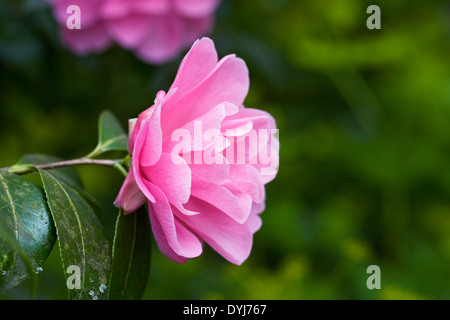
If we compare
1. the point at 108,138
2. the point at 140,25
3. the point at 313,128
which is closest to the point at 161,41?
the point at 140,25

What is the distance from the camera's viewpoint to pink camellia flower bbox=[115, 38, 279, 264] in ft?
1.33

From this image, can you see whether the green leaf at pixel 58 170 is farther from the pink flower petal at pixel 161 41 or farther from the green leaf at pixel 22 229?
the pink flower petal at pixel 161 41

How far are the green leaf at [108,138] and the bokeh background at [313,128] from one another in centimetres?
36

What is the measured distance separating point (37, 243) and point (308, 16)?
1095 mm

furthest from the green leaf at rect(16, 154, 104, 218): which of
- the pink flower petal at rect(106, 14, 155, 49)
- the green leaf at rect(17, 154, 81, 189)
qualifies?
the pink flower petal at rect(106, 14, 155, 49)

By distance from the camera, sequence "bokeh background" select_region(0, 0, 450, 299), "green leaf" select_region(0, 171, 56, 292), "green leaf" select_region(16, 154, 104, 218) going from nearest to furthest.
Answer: "green leaf" select_region(0, 171, 56, 292) → "green leaf" select_region(16, 154, 104, 218) → "bokeh background" select_region(0, 0, 450, 299)

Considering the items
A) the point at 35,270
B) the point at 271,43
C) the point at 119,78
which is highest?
the point at 271,43

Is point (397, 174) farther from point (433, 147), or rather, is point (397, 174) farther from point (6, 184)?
point (6, 184)

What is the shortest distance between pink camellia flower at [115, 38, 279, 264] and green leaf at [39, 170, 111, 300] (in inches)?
1.1

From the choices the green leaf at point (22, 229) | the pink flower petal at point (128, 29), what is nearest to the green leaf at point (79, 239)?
the green leaf at point (22, 229)

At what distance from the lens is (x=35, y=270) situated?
0.36 m

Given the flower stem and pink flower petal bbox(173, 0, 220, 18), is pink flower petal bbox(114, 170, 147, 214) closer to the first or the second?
the flower stem

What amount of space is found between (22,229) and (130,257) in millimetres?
94
